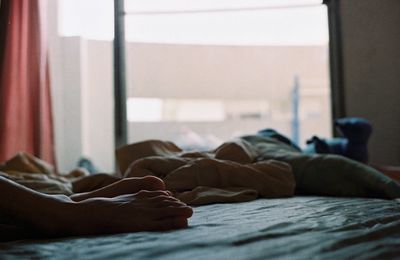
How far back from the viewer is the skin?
760 millimetres

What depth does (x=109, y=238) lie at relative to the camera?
0.71m

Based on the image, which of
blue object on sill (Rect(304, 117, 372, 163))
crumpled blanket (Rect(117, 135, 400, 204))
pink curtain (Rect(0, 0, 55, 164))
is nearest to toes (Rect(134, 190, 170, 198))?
crumpled blanket (Rect(117, 135, 400, 204))

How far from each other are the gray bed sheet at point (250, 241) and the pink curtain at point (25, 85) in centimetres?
177

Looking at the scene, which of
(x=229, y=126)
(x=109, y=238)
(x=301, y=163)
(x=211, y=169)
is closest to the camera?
(x=109, y=238)

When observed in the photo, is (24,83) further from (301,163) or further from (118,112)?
(301,163)

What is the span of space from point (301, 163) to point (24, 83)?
1629 mm

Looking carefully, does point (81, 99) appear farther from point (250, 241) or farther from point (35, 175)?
point (250, 241)

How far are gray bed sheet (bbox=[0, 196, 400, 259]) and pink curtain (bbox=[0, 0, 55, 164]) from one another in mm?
1772

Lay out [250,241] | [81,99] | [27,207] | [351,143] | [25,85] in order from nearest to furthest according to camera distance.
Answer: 1. [250,241]
2. [27,207]
3. [351,143]
4. [25,85]
5. [81,99]

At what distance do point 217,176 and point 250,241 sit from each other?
0.69m

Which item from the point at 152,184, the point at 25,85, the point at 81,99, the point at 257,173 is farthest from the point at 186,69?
the point at 152,184

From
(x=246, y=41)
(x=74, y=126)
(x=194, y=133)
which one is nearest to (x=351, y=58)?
(x=246, y=41)

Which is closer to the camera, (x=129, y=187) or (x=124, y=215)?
(x=124, y=215)

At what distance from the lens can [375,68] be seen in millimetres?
2512
